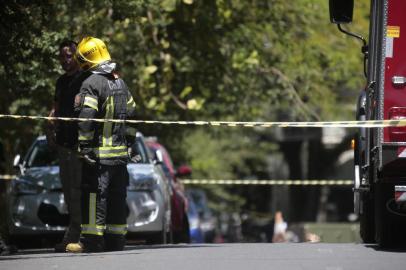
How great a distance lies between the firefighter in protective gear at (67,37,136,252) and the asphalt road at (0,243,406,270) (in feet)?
1.39

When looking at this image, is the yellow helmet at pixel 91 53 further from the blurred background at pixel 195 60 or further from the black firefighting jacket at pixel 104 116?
the blurred background at pixel 195 60

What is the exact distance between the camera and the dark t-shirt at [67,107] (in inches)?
498

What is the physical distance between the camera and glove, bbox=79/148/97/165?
12.0 metres

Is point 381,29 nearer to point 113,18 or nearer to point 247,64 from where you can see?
point 113,18

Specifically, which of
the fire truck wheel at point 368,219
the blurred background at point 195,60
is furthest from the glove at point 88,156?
the fire truck wheel at point 368,219

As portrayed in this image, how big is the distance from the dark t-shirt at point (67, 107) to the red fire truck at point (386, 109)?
2.79 metres

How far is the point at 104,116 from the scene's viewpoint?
12.1 m

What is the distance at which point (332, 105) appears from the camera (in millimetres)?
25906

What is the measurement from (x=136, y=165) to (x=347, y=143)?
34.5 meters

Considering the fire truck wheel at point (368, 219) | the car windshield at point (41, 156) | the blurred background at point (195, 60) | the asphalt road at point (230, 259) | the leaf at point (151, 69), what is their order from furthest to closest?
the leaf at point (151, 69) < the car windshield at point (41, 156) < the blurred background at point (195, 60) < the fire truck wheel at point (368, 219) < the asphalt road at point (230, 259)

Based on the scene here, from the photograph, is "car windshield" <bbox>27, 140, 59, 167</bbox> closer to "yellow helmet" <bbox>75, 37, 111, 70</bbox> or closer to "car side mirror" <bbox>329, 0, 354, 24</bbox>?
"yellow helmet" <bbox>75, 37, 111, 70</bbox>

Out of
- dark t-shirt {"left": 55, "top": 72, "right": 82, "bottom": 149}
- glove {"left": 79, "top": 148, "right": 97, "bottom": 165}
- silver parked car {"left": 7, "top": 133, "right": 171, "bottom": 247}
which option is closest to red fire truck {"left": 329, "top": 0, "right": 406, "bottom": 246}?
glove {"left": 79, "top": 148, "right": 97, "bottom": 165}

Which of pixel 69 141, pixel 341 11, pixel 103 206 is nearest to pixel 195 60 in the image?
pixel 69 141

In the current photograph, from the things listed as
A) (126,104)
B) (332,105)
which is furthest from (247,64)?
(126,104)
